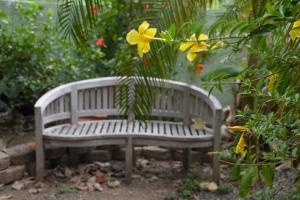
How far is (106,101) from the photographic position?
3.96m

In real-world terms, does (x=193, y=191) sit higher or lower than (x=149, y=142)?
lower

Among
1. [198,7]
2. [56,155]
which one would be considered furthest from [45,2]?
[198,7]

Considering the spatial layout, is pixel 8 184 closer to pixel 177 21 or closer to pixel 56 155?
pixel 56 155

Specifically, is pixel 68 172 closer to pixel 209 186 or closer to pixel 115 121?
pixel 115 121

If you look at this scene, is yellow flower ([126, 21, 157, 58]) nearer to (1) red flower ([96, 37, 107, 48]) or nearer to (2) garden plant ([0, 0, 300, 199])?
(2) garden plant ([0, 0, 300, 199])

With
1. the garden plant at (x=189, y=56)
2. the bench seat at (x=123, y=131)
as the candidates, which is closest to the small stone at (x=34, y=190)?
the bench seat at (x=123, y=131)

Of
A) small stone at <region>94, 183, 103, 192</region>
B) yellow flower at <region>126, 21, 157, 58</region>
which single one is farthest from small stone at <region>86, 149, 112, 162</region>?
yellow flower at <region>126, 21, 157, 58</region>

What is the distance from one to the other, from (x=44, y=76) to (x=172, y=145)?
1.47m

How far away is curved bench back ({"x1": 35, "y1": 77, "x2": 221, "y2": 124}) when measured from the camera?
3710mm

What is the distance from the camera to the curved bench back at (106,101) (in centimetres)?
371

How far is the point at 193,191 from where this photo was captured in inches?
134

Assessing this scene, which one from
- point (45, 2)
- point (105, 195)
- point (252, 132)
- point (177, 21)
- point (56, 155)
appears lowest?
point (105, 195)

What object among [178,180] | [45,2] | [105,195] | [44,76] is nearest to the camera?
[105,195]

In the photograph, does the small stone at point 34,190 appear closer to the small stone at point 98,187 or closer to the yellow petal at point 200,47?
the small stone at point 98,187
